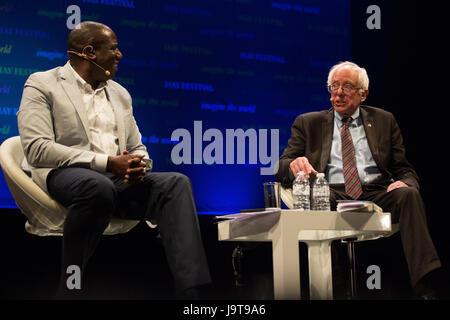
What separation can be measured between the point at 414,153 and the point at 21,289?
9.59 ft

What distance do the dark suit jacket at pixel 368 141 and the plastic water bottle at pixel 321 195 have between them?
1.84 ft

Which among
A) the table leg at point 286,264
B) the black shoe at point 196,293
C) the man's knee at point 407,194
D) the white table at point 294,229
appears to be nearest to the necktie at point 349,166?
the man's knee at point 407,194

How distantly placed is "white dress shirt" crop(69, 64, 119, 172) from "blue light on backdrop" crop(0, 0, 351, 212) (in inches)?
55.1

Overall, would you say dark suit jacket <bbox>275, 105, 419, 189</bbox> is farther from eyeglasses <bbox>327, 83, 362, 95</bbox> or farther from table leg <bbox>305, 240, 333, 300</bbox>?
table leg <bbox>305, 240, 333, 300</bbox>

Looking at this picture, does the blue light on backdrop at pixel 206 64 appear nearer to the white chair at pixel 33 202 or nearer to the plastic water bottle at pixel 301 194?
the white chair at pixel 33 202

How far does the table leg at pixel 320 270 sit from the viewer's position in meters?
2.96

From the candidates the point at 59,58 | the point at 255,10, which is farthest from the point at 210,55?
the point at 59,58

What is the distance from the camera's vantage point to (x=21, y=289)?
3.46 m

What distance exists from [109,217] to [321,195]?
0.99 meters

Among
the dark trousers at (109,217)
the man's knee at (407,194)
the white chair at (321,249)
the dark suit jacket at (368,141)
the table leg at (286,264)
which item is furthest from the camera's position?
the dark suit jacket at (368,141)

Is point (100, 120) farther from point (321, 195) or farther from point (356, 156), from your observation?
point (356, 156)

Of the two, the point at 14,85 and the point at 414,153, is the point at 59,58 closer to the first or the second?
the point at 14,85

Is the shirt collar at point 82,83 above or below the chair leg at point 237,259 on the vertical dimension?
above

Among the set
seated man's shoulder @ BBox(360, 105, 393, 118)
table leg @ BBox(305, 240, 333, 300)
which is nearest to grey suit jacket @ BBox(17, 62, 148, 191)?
table leg @ BBox(305, 240, 333, 300)
